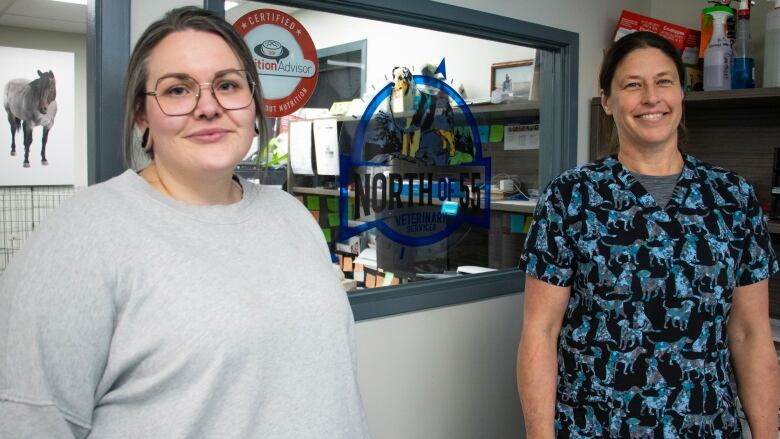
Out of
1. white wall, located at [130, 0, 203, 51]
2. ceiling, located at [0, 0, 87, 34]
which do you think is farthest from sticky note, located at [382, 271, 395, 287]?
ceiling, located at [0, 0, 87, 34]

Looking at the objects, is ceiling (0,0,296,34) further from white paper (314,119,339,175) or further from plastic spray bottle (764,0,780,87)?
plastic spray bottle (764,0,780,87)

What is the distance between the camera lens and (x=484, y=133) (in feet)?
7.48

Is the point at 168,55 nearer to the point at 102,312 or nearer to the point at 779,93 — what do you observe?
the point at 102,312

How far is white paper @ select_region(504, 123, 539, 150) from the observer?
2.36 metres

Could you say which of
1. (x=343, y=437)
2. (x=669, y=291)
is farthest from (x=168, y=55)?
(x=669, y=291)

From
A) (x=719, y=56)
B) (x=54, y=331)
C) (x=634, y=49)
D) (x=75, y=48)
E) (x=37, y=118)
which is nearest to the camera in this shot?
(x=54, y=331)

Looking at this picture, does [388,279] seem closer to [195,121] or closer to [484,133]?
[484,133]

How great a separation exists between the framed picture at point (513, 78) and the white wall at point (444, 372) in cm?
72

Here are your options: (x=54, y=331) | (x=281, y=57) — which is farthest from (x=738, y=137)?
(x=54, y=331)

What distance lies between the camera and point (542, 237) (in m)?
1.40

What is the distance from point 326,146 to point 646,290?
3.25 feet

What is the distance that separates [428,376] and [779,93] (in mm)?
1373

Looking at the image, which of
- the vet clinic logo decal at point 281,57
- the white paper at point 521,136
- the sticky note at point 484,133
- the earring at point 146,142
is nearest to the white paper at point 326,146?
the vet clinic logo decal at point 281,57

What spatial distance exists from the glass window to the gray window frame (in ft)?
0.14
